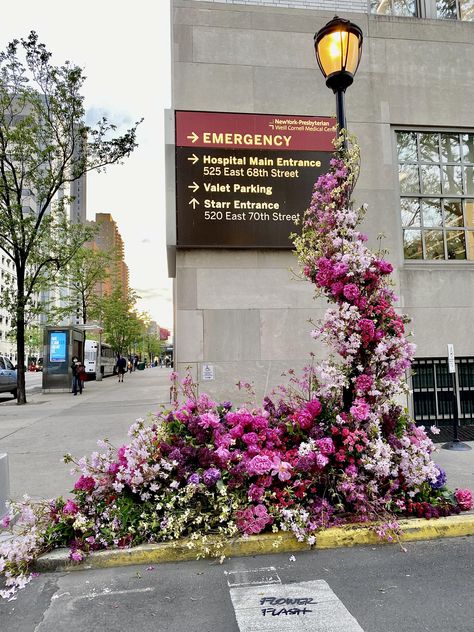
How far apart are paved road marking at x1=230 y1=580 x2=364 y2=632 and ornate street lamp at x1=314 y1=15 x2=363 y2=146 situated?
4.45 metres

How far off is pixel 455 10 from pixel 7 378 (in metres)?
19.0

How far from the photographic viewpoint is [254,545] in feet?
13.1

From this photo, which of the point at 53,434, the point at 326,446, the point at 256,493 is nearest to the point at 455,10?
the point at 326,446

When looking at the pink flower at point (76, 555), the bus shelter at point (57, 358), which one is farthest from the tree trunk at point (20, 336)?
the pink flower at point (76, 555)

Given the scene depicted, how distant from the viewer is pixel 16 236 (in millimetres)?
16781

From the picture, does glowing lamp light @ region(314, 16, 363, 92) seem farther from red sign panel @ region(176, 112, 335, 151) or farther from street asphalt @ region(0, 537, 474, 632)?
street asphalt @ region(0, 537, 474, 632)

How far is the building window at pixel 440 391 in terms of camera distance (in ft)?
30.9

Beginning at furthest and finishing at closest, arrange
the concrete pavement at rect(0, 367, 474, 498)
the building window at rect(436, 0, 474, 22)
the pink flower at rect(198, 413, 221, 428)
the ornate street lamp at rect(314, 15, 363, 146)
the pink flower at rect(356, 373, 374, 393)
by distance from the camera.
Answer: the building window at rect(436, 0, 474, 22) → the concrete pavement at rect(0, 367, 474, 498) → the ornate street lamp at rect(314, 15, 363, 146) → the pink flower at rect(198, 413, 221, 428) → the pink flower at rect(356, 373, 374, 393)

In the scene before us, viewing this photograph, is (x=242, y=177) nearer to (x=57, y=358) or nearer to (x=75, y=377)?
(x=75, y=377)

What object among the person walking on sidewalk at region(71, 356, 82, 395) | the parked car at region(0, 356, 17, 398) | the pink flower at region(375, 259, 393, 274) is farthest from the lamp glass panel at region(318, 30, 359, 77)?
the person walking on sidewalk at region(71, 356, 82, 395)

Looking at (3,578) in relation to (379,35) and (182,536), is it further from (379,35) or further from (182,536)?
(379,35)

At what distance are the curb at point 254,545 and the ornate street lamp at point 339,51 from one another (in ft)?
13.5

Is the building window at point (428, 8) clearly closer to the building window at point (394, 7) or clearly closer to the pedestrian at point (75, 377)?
the building window at point (394, 7)

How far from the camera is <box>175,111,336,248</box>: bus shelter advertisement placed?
9031 mm
